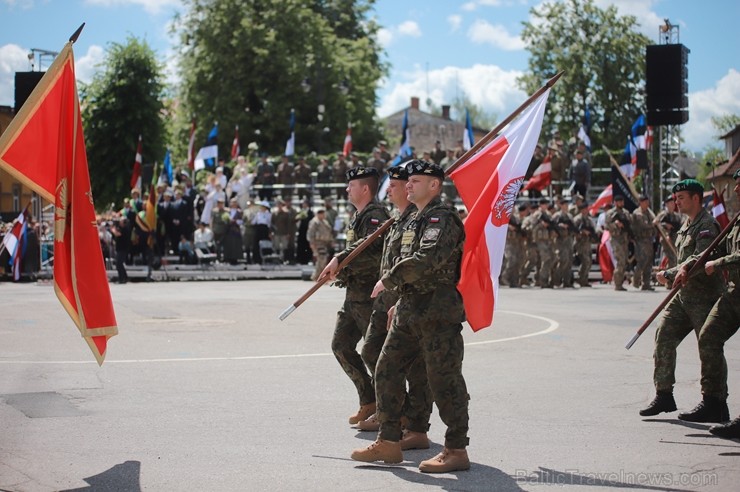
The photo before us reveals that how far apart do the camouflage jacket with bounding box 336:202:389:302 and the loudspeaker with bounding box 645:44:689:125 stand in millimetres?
19600

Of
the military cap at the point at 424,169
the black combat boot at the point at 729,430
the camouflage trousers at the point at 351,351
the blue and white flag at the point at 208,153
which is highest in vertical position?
the blue and white flag at the point at 208,153

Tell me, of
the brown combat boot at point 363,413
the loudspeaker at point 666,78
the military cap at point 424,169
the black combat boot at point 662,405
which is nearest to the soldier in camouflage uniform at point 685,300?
the black combat boot at point 662,405

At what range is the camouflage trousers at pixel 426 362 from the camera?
6.84m

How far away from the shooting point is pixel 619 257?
83.3ft

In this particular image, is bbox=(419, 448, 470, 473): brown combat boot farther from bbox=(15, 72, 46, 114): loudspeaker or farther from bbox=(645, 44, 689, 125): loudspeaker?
bbox=(645, 44, 689, 125): loudspeaker

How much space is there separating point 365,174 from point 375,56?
59.7 meters

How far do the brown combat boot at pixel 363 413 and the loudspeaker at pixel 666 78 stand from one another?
19965mm

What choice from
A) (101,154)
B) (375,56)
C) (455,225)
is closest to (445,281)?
(455,225)

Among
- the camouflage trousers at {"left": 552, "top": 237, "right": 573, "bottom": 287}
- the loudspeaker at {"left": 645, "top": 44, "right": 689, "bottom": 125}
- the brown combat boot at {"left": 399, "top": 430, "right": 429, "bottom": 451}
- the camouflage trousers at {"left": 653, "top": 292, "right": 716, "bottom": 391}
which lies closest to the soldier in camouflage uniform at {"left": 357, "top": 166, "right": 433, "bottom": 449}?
the brown combat boot at {"left": 399, "top": 430, "right": 429, "bottom": 451}

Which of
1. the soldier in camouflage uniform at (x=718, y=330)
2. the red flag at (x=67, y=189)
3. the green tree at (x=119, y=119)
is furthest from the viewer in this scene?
the green tree at (x=119, y=119)

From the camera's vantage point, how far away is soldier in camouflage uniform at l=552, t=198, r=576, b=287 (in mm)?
26750

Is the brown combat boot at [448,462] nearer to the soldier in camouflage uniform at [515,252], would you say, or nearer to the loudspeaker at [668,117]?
the soldier in camouflage uniform at [515,252]

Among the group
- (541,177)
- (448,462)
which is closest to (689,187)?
(448,462)

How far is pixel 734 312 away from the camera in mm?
8172
